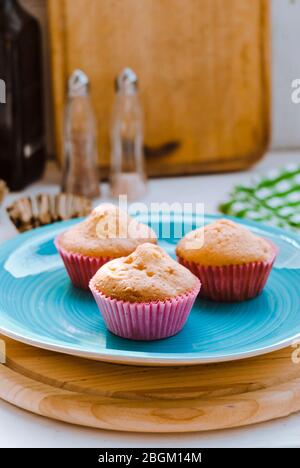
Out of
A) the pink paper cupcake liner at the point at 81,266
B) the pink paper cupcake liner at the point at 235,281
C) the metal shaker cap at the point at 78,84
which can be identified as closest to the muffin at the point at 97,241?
the pink paper cupcake liner at the point at 81,266

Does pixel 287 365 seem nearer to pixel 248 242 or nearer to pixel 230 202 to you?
pixel 248 242

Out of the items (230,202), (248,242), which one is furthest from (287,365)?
(230,202)

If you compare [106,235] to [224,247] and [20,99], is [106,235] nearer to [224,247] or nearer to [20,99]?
[224,247]

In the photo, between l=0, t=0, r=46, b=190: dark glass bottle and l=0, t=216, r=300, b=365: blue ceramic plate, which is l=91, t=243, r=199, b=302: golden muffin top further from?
l=0, t=0, r=46, b=190: dark glass bottle

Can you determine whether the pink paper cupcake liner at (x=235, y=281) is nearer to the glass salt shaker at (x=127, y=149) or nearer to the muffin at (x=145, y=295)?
the muffin at (x=145, y=295)

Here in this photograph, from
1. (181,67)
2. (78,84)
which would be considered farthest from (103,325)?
(181,67)

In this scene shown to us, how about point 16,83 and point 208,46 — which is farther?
point 208,46
